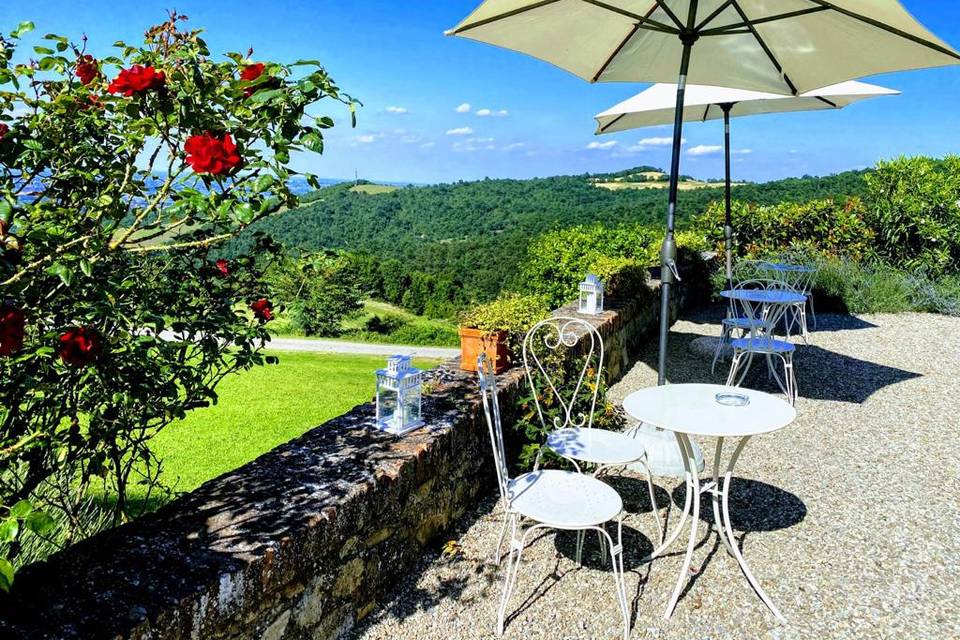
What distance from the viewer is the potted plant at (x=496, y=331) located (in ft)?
13.0

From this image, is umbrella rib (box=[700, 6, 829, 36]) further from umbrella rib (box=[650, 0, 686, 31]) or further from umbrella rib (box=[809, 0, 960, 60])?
umbrella rib (box=[809, 0, 960, 60])

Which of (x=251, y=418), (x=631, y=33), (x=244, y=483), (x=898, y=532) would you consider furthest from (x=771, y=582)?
(x=251, y=418)

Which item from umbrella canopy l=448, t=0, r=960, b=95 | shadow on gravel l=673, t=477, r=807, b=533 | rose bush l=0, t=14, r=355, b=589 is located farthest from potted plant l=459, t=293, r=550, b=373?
rose bush l=0, t=14, r=355, b=589

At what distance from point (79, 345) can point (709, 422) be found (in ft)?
7.87

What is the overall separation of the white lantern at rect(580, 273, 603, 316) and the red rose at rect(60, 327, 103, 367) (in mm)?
4576

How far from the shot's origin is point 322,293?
5.01 metres

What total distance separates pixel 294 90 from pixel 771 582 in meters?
2.81

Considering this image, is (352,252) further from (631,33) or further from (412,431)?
(631,33)

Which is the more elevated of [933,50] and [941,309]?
[933,50]

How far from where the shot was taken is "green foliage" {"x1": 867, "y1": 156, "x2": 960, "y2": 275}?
31.7 feet

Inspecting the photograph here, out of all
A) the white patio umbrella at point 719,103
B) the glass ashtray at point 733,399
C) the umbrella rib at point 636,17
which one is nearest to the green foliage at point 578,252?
the white patio umbrella at point 719,103

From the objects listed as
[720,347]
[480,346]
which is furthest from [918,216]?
[480,346]

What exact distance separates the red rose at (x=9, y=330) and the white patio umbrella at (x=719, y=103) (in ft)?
16.8

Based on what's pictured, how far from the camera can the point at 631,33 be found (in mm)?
4461
